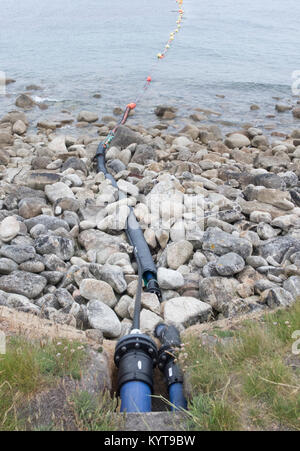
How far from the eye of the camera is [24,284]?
194 inches

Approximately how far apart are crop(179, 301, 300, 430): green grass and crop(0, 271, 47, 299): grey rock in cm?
224

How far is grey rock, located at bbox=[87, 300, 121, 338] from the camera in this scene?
4434 mm

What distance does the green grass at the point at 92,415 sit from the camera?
2.45 m

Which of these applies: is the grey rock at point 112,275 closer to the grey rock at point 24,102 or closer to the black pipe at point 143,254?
the black pipe at point 143,254

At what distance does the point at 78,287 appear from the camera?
532 centimetres

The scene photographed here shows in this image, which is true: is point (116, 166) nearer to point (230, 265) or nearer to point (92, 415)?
point (230, 265)

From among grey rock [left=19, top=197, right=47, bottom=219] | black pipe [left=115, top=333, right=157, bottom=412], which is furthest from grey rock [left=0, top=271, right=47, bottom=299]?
grey rock [left=19, top=197, right=47, bottom=219]

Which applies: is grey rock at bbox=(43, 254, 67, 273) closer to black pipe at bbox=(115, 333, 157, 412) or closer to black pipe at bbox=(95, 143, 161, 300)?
black pipe at bbox=(95, 143, 161, 300)

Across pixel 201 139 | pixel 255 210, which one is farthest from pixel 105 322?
pixel 201 139

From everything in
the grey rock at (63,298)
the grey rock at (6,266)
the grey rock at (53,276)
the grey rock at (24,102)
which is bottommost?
the grey rock at (24,102)

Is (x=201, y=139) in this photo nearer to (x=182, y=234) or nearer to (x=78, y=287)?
(x=182, y=234)

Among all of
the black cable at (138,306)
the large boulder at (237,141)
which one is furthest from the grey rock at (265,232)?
the large boulder at (237,141)

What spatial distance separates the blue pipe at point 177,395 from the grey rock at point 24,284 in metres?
2.34

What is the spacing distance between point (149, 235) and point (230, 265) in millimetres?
1566
